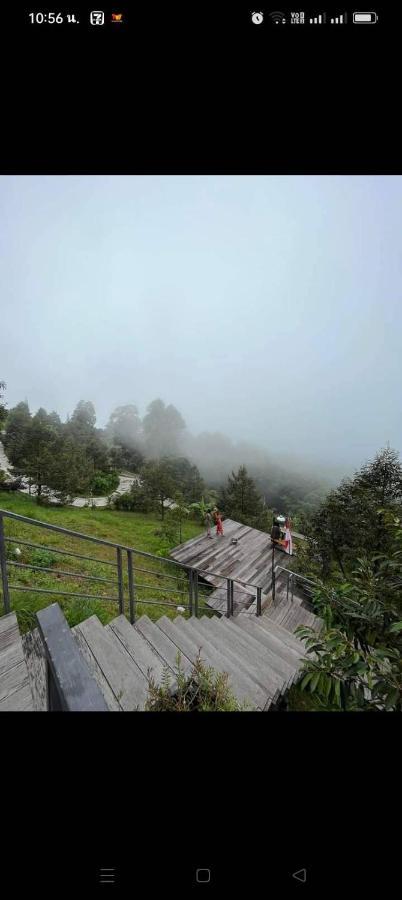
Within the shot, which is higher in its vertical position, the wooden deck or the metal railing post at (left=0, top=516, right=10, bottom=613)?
the metal railing post at (left=0, top=516, right=10, bottom=613)

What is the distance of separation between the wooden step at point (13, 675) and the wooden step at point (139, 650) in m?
0.78

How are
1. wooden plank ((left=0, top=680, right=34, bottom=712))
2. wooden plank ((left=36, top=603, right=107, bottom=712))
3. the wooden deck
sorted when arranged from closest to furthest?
wooden plank ((left=36, top=603, right=107, bottom=712)) → wooden plank ((left=0, top=680, right=34, bottom=712)) → the wooden deck

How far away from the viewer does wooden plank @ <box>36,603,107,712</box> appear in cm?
79

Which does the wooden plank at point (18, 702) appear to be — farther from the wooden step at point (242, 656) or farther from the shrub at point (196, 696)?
the wooden step at point (242, 656)

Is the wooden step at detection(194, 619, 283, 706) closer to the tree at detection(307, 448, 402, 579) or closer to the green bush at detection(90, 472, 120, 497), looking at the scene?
the tree at detection(307, 448, 402, 579)

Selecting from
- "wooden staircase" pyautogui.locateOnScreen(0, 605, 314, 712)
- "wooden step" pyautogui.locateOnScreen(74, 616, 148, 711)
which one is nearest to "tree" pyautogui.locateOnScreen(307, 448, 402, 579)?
"wooden staircase" pyautogui.locateOnScreen(0, 605, 314, 712)
